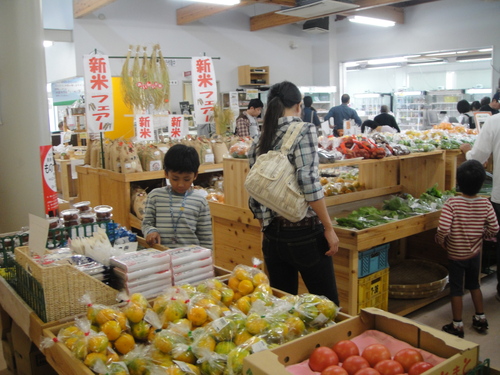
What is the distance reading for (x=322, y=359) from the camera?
4.73ft

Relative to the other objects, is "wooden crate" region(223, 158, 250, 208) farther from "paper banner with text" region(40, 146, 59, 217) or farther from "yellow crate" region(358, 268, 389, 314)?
"paper banner with text" region(40, 146, 59, 217)

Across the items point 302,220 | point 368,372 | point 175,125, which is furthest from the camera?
point 175,125

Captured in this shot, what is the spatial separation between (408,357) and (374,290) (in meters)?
2.28

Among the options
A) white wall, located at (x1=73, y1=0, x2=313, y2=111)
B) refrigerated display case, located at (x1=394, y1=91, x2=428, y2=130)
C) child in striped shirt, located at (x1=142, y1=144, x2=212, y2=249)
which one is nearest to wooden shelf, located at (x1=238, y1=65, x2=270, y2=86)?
white wall, located at (x1=73, y1=0, x2=313, y2=111)

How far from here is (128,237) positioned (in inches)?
106

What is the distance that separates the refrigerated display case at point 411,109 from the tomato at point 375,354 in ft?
45.7

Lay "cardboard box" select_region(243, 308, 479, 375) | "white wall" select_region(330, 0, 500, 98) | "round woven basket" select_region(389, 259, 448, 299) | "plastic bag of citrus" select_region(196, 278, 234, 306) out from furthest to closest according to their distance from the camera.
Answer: "white wall" select_region(330, 0, 500, 98) → "round woven basket" select_region(389, 259, 448, 299) → "plastic bag of citrus" select_region(196, 278, 234, 306) → "cardboard box" select_region(243, 308, 479, 375)

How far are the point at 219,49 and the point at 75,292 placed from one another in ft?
34.9

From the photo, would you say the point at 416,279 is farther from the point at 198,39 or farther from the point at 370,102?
the point at 370,102

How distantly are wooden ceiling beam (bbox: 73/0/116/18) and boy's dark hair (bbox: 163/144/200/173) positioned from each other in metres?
7.25

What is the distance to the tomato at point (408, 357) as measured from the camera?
140 centimetres

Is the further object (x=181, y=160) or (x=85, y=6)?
(x=85, y=6)

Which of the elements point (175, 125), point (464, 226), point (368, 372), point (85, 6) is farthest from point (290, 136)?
point (85, 6)

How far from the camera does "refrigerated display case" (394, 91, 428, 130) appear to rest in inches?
572
